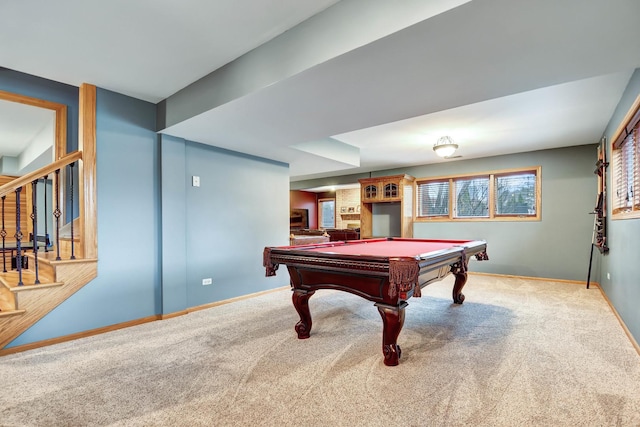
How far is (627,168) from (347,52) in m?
3.24

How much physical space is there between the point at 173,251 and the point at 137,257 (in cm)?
35

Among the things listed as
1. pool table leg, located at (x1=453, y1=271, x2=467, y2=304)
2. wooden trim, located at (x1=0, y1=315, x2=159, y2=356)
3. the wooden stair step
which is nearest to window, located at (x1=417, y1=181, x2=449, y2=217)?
pool table leg, located at (x1=453, y1=271, x2=467, y2=304)

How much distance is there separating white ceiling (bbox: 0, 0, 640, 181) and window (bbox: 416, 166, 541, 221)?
237cm

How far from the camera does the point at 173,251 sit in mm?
3502

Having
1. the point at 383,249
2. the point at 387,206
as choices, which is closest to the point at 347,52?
the point at 383,249

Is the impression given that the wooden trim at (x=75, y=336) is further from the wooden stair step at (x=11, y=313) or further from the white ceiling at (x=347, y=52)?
the white ceiling at (x=347, y=52)

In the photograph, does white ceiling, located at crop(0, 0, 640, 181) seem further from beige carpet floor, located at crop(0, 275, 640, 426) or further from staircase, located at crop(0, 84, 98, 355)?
beige carpet floor, located at crop(0, 275, 640, 426)

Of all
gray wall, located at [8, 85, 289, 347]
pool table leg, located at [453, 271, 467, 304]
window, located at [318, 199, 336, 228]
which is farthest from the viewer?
window, located at [318, 199, 336, 228]

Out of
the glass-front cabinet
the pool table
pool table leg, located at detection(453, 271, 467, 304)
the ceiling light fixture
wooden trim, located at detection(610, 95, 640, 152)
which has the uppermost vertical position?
the ceiling light fixture

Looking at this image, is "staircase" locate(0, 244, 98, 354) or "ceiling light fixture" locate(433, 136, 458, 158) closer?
"staircase" locate(0, 244, 98, 354)

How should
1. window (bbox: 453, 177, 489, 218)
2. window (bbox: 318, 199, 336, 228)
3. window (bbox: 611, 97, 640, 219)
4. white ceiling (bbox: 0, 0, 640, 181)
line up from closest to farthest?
white ceiling (bbox: 0, 0, 640, 181) < window (bbox: 611, 97, 640, 219) < window (bbox: 453, 177, 489, 218) < window (bbox: 318, 199, 336, 228)

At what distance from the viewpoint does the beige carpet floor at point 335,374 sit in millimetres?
1665

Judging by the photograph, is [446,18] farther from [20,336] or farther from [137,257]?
[20,336]

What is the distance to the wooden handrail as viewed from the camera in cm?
254
